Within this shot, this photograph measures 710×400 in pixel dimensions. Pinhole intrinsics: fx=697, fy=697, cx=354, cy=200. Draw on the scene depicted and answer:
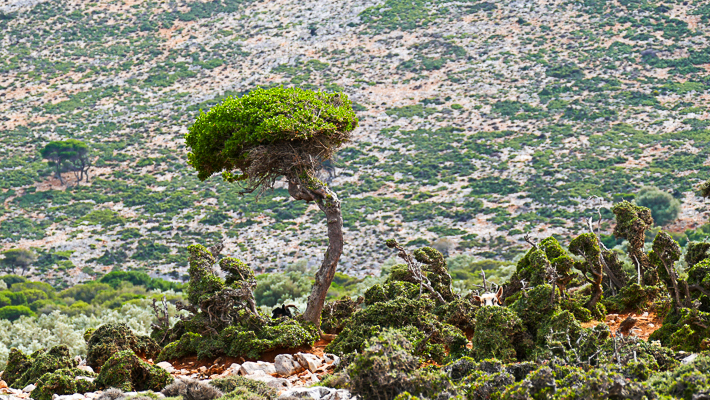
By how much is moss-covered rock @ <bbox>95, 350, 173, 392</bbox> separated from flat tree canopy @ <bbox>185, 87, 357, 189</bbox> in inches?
131

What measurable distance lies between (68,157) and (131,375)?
42842 millimetres

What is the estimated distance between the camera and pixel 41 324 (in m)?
17.0

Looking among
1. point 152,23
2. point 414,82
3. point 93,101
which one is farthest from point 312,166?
point 152,23

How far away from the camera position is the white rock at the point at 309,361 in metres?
8.53

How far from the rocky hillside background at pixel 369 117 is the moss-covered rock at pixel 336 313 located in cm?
2276

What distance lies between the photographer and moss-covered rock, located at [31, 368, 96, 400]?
25.3 feet

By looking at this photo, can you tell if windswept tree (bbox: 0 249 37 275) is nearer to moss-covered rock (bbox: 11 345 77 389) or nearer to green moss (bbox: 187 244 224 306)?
green moss (bbox: 187 244 224 306)

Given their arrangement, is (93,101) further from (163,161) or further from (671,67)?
(671,67)

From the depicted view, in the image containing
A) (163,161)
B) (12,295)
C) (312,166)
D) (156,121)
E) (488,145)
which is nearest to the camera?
(312,166)

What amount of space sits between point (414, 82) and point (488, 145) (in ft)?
37.7

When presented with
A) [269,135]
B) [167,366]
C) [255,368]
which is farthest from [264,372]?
[269,135]

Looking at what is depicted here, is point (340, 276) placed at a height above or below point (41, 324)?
below

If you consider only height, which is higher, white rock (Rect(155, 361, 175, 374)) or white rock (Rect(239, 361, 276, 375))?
white rock (Rect(239, 361, 276, 375))

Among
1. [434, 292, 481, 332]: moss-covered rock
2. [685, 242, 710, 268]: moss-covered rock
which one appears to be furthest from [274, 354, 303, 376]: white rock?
[685, 242, 710, 268]: moss-covered rock
